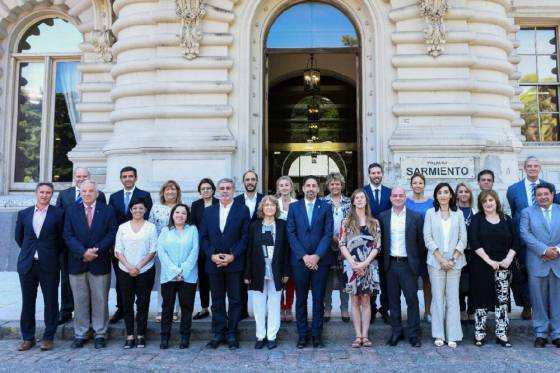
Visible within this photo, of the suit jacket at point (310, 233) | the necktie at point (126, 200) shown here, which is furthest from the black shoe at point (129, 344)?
the suit jacket at point (310, 233)

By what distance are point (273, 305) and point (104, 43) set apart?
8193mm

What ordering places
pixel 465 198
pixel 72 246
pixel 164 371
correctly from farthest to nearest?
pixel 465 198 < pixel 72 246 < pixel 164 371

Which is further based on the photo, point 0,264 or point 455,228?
point 0,264

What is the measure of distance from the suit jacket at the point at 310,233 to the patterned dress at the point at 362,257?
8.8 inches

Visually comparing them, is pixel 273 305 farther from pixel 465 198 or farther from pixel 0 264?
pixel 0 264

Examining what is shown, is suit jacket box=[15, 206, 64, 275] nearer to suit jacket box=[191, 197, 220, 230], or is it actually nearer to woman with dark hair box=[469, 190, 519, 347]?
suit jacket box=[191, 197, 220, 230]

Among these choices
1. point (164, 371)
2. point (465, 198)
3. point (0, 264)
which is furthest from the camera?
point (0, 264)

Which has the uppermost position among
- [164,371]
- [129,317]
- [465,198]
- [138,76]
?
[138,76]

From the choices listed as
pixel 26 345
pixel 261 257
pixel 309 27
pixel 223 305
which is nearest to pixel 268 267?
pixel 261 257

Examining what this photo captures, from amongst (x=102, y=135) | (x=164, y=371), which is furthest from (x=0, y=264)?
(x=164, y=371)

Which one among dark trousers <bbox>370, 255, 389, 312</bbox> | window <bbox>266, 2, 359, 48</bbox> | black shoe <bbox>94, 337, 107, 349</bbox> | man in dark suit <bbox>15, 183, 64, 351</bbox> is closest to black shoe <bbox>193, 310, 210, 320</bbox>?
black shoe <bbox>94, 337, 107, 349</bbox>

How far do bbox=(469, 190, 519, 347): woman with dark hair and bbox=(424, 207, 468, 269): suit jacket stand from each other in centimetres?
19

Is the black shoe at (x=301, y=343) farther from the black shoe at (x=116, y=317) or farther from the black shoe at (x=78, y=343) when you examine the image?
the black shoe at (x=78, y=343)

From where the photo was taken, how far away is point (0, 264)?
35.7ft
